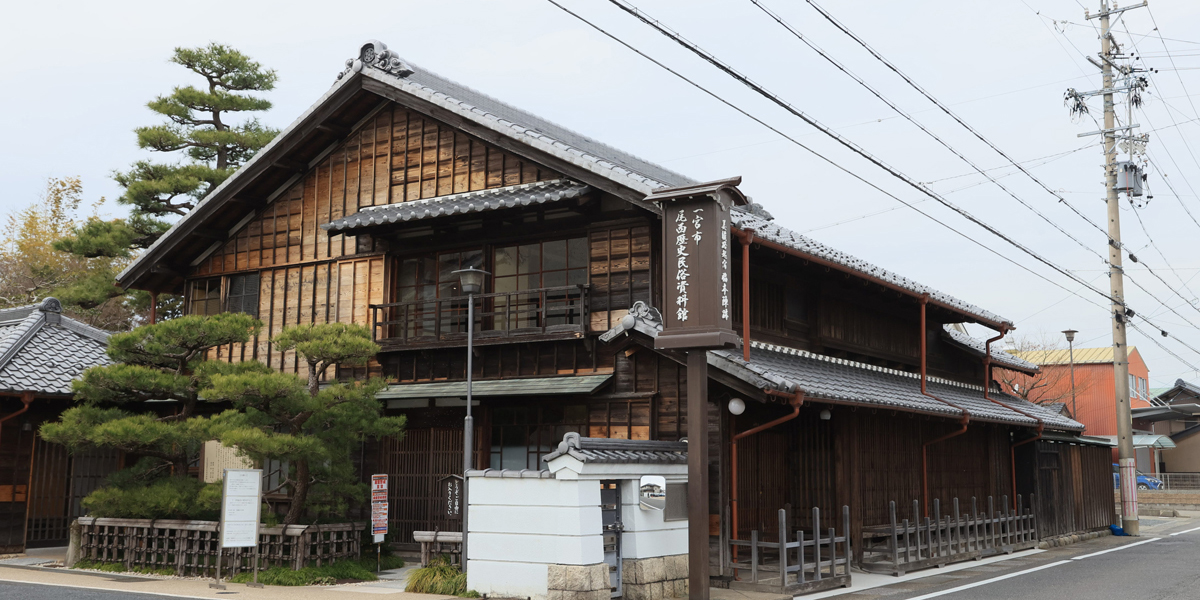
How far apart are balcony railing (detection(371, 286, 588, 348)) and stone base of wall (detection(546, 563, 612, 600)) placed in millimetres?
4754

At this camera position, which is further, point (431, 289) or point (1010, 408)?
point (1010, 408)

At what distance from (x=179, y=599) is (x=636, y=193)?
8.28 metres

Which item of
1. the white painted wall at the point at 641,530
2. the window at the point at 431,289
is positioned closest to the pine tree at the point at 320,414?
the window at the point at 431,289

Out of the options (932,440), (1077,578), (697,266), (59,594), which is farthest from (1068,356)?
(59,594)

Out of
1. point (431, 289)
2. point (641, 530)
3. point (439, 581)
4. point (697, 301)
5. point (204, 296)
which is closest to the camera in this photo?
point (697, 301)

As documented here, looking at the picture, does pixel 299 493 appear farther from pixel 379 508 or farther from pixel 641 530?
pixel 641 530

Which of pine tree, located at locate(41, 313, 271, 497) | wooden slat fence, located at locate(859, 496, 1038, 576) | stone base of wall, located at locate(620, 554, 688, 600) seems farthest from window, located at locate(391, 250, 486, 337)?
wooden slat fence, located at locate(859, 496, 1038, 576)

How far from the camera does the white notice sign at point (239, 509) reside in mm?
13258

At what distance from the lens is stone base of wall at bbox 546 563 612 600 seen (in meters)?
11.1

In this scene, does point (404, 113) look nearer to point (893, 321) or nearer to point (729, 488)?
point (729, 488)

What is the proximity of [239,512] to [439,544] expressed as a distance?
2860 mm

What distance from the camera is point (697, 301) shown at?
11.9 m

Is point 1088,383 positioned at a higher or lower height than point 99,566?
higher

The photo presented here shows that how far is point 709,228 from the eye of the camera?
39.3 feet
